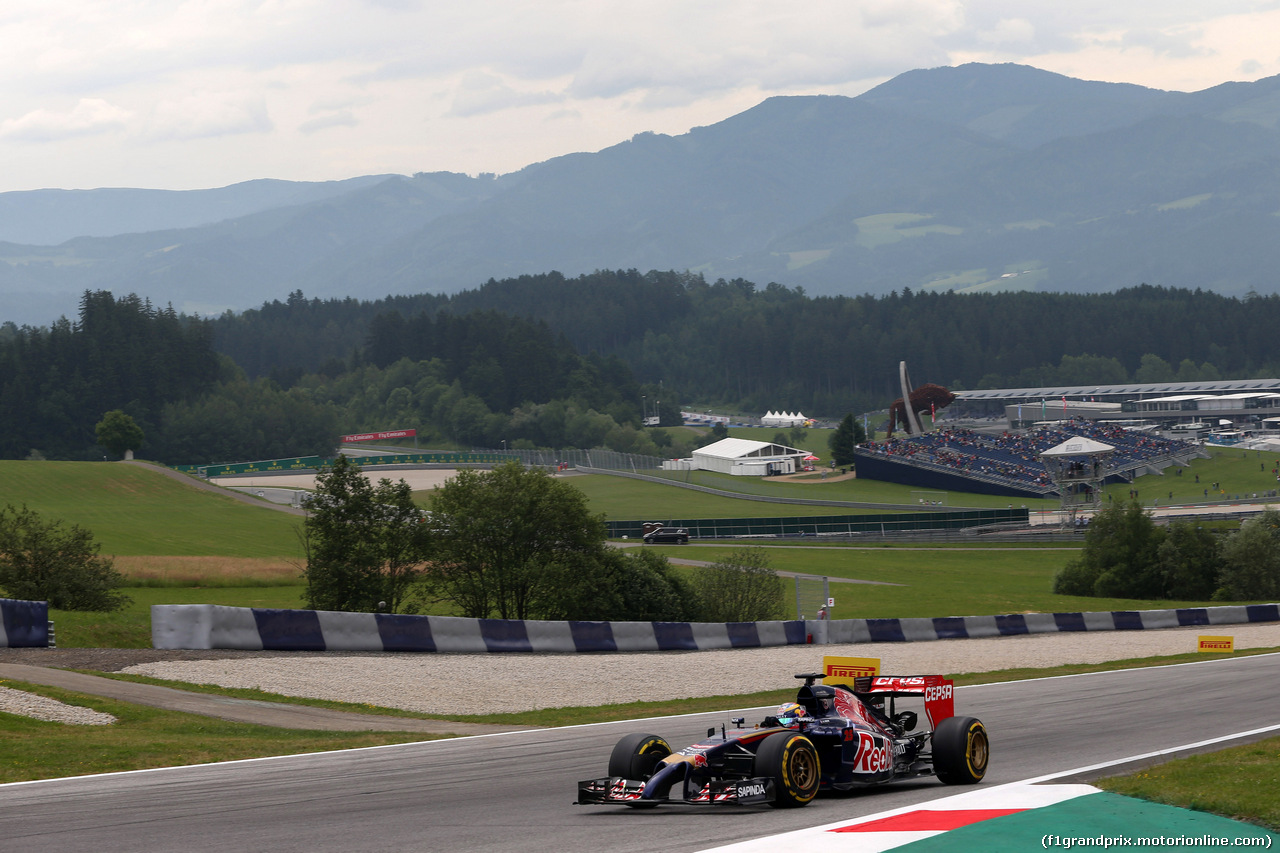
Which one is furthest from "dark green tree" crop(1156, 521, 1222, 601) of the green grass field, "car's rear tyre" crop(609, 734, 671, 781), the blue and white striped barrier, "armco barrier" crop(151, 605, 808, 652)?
"car's rear tyre" crop(609, 734, 671, 781)

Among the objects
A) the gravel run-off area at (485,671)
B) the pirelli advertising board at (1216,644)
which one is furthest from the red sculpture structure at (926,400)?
the gravel run-off area at (485,671)

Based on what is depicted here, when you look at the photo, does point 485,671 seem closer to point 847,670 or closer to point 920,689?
point 847,670

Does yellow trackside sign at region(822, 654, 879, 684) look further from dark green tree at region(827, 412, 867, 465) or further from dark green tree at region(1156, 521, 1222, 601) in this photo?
dark green tree at region(827, 412, 867, 465)

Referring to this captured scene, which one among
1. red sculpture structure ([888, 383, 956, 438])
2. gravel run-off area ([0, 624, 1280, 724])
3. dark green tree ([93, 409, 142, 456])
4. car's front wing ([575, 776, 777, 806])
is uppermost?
dark green tree ([93, 409, 142, 456])

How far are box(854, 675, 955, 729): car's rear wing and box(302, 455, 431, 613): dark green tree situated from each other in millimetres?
25326

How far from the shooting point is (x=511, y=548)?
41.8 meters

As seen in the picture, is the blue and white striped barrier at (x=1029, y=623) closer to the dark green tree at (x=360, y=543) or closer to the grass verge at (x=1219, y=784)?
the dark green tree at (x=360, y=543)

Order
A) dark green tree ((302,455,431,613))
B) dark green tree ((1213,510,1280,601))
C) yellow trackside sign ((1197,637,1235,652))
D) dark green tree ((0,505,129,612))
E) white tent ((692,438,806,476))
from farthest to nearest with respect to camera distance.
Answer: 1. white tent ((692,438,806,476))
2. dark green tree ((1213,510,1280,601))
3. dark green tree ((302,455,431,613))
4. yellow trackside sign ((1197,637,1235,652))
5. dark green tree ((0,505,129,612))

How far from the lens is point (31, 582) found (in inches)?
1241

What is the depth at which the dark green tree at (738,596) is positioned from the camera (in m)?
46.2

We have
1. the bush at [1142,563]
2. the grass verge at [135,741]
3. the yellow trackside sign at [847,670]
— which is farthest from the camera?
the bush at [1142,563]

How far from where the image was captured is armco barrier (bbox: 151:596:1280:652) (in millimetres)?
25344

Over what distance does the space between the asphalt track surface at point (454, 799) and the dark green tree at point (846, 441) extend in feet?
403

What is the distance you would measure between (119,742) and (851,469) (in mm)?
127421
